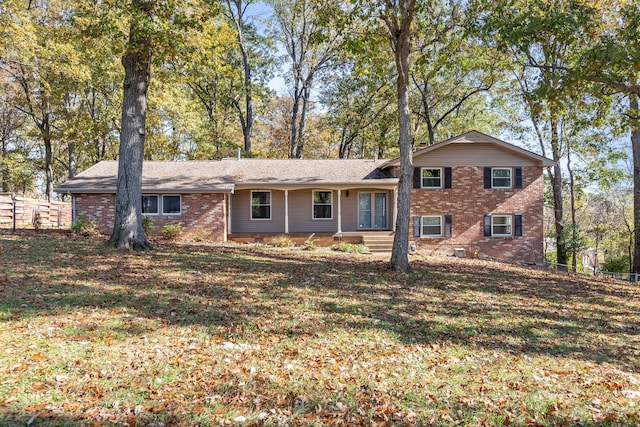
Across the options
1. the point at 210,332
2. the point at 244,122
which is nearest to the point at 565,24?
the point at 210,332

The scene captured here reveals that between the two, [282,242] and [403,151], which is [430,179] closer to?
[282,242]

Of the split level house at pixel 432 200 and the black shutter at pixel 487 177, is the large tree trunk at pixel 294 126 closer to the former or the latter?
the split level house at pixel 432 200

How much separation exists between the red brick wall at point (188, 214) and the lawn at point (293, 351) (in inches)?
329

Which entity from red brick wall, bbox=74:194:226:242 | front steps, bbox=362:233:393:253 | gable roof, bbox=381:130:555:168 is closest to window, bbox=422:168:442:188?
gable roof, bbox=381:130:555:168

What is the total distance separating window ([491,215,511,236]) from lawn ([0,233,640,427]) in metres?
10.7

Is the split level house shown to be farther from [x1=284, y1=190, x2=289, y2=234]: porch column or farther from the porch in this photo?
the porch

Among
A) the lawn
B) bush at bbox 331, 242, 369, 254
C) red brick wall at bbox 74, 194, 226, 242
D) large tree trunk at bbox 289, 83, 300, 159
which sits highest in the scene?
large tree trunk at bbox 289, 83, 300, 159

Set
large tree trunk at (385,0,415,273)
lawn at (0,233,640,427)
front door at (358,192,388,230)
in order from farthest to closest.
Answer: front door at (358,192,388,230) < large tree trunk at (385,0,415,273) < lawn at (0,233,640,427)

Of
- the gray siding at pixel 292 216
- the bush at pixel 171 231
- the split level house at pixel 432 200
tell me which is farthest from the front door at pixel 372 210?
the bush at pixel 171 231

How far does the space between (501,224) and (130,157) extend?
16351mm

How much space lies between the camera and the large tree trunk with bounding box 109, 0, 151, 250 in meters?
10.5

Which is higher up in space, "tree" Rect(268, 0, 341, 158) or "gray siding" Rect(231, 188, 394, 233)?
"tree" Rect(268, 0, 341, 158)

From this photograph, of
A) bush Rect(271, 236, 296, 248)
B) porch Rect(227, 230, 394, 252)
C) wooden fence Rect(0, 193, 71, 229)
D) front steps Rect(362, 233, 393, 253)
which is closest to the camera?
bush Rect(271, 236, 296, 248)

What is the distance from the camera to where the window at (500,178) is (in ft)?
63.7
